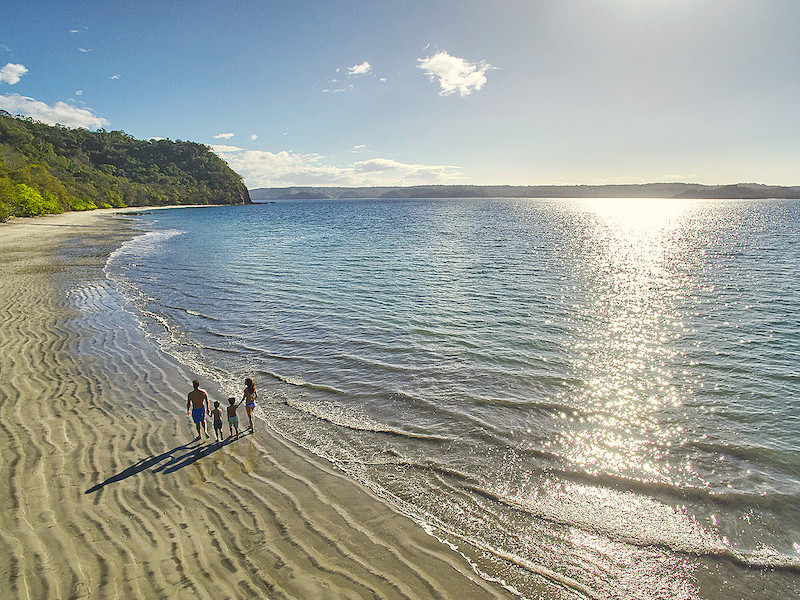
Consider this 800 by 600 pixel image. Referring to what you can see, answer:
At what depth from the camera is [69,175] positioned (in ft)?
381

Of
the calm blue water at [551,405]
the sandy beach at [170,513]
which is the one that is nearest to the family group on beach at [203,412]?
the sandy beach at [170,513]

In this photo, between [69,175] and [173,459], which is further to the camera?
[69,175]

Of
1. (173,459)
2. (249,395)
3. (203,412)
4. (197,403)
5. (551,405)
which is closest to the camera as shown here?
(173,459)

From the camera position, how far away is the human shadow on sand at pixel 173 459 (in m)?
8.67

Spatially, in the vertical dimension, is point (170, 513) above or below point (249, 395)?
below

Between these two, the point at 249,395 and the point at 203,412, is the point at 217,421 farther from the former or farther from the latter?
the point at 249,395

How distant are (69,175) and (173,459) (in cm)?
14142

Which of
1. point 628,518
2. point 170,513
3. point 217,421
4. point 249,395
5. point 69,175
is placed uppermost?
point 69,175

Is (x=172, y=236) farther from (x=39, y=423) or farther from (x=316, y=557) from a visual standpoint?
(x=316, y=557)

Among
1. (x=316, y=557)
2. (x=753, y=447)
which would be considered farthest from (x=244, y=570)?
(x=753, y=447)

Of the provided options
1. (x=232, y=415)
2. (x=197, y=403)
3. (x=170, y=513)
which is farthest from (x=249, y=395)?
(x=170, y=513)

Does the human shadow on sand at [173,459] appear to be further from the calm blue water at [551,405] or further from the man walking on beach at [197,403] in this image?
the calm blue water at [551,405]

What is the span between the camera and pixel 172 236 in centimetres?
6231

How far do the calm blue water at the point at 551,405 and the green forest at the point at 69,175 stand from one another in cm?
6264
